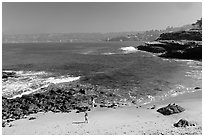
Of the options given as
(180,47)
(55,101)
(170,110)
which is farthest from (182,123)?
(180,47)

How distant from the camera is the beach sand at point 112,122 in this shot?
14578 mm

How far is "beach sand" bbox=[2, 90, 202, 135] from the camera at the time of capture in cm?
1458

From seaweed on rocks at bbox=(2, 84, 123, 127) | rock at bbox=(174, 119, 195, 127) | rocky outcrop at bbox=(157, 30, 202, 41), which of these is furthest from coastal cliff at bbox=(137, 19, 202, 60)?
rock at bbox=(174, 119, 195, 127)

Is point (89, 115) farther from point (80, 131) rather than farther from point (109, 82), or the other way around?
point (109, 82)

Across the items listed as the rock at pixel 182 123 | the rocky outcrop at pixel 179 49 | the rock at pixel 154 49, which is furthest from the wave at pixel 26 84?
the rock at pixel 154 49

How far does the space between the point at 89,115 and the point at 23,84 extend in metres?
14.0

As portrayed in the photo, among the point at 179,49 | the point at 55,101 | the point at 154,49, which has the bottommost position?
the point at 55,101

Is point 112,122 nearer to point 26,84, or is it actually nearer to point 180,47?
point 26,84

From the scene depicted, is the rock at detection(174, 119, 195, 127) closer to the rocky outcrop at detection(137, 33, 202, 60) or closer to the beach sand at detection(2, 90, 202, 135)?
the beach sand at detection(2, 90, 202, 135)

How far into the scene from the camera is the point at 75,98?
23.8 meters

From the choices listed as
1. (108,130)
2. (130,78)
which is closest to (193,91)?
(130,78)

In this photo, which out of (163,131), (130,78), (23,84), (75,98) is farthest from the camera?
(130,78)

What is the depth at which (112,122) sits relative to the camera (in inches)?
653

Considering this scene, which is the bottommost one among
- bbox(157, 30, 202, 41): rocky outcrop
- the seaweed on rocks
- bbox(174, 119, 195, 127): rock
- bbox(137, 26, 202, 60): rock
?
the seaweed on rocks
